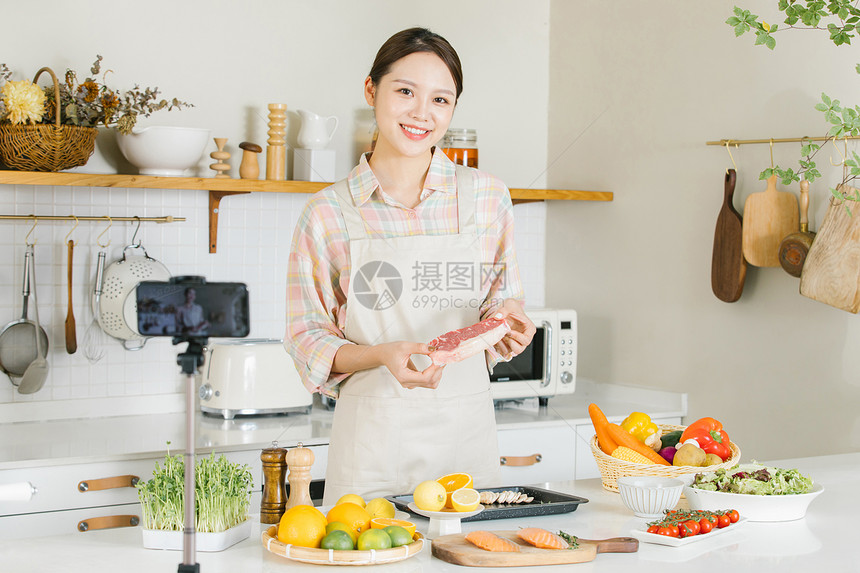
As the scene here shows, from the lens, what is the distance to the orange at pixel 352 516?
1.27 meters

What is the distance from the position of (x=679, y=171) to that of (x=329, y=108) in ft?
3.83

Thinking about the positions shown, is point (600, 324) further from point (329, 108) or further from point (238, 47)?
point (238, 47)

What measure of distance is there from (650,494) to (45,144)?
1.80 meters

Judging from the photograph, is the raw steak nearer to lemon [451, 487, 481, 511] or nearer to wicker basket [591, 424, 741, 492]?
lemon [451, 487, 481, 511]

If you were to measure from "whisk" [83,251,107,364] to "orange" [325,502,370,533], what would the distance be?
1.66 m

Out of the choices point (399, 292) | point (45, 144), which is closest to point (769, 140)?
point (399, 292)

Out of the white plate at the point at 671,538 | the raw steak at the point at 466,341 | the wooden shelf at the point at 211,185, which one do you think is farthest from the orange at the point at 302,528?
the wooden shelf at the point at 211,185

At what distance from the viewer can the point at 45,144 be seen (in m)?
2.40

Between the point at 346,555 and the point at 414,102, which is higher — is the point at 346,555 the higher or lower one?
the lower one

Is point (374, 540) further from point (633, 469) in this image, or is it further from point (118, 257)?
point (118, 257)

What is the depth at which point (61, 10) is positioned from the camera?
2.64m

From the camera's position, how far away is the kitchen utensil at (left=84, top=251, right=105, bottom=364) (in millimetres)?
2695

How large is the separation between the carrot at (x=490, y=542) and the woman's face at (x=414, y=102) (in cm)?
74

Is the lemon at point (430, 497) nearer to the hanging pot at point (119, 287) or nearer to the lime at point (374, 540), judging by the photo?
the lime at point (374, 540)
